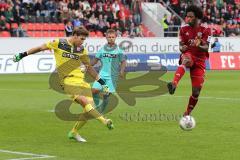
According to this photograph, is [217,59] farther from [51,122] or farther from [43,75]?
[51,122]

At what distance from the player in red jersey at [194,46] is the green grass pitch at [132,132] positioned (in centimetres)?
111

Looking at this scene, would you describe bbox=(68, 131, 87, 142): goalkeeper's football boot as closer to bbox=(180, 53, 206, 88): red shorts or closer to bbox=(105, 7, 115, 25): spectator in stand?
bbox=(180, 53, 206, 88): red shorts

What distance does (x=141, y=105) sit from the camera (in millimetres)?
19844

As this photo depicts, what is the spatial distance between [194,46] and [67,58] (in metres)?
2.95

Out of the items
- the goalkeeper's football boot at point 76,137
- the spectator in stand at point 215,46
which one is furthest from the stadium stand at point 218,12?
the goalkeeper's football boot at point 76,137

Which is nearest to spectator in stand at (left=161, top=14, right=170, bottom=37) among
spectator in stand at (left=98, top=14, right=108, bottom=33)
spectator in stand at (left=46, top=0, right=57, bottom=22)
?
spectator in stand at (left=98, top=14, right=108, bottom=33)

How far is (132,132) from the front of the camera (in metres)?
13.5

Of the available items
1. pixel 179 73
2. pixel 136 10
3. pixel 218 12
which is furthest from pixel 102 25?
pixel 179 73

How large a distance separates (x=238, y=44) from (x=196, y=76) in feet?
112

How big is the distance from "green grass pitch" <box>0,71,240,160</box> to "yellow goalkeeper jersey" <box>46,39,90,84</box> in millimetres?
1292

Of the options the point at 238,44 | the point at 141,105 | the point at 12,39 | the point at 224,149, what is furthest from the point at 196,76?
the point at 238,44

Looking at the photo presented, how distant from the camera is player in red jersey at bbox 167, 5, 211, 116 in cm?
1345

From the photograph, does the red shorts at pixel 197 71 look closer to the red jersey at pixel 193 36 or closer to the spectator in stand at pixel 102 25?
the red jersey at pixel 193 36

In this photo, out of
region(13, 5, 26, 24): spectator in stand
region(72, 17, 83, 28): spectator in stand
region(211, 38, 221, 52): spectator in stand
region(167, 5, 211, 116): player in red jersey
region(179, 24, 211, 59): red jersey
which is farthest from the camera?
region(211, 38, 221, 52): spectator in stand
